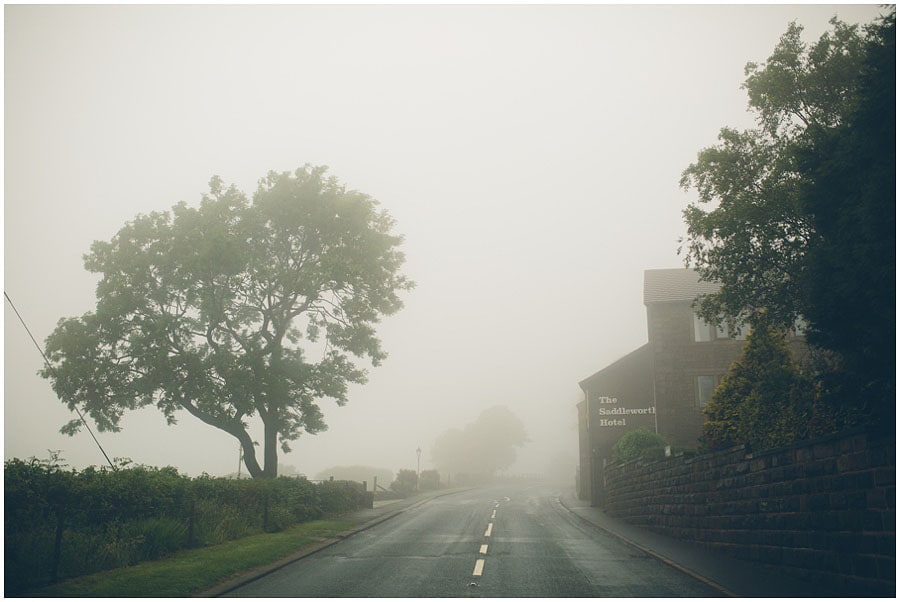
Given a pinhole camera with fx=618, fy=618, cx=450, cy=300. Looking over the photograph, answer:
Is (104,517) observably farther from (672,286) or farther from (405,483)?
(405,483)

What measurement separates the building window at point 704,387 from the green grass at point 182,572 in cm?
2345

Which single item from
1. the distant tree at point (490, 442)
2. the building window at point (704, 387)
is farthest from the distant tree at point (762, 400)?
the distant tree at point (490, 442)

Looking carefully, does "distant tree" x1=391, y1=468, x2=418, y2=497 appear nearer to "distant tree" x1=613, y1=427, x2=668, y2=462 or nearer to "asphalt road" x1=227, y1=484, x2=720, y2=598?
"distant tree" x1=613, y1=427, x2=668, y2=462

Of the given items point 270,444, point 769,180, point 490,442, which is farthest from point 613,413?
point 490,442

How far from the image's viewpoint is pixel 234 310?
29797mm

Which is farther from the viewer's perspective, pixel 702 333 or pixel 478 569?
pixel 702 333

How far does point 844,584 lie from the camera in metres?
9.73

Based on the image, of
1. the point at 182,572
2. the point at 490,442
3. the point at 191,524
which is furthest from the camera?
the point at 490,442

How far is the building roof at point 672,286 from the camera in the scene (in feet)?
113

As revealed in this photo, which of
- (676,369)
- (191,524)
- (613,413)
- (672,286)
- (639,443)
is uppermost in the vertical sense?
(672,286)

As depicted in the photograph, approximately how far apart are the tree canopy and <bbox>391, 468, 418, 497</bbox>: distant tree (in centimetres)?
3725

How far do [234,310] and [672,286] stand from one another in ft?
80.3

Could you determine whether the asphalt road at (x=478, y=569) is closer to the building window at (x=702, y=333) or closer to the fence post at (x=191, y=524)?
the fence post at (x=191, y=524)

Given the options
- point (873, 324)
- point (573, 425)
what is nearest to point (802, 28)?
point (873, 324)
